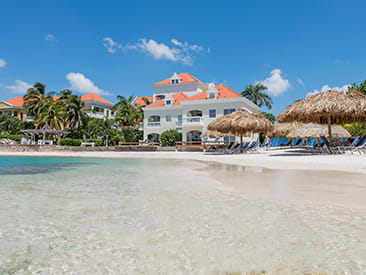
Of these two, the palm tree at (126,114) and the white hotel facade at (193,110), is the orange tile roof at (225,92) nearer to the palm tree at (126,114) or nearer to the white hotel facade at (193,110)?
the white hotel facade at (193,110)

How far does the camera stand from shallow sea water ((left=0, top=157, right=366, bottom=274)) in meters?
2.21

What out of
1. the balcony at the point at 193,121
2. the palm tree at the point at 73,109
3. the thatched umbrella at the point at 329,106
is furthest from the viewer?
the palm tree at the point at 73,109

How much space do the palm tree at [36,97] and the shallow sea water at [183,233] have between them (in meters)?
36.0

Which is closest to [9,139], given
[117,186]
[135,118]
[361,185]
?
[135,118]

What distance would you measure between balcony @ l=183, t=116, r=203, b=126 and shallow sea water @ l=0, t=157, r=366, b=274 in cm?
2441

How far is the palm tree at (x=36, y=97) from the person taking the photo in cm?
3675

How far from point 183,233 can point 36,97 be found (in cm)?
4063

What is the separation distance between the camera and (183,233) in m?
2.95

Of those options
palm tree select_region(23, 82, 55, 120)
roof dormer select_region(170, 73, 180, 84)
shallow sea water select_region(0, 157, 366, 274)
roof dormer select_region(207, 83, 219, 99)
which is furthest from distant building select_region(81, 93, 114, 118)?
shallow sea water select_region(0, 157, 366, 274)

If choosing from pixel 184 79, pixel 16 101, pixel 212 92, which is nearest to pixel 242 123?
pixel 212 92

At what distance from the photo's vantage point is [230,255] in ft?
7.85

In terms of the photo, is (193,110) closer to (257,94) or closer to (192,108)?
(192,108)

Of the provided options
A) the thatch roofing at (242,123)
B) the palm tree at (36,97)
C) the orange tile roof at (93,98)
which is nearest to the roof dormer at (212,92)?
the thatch roofing at (242,123)

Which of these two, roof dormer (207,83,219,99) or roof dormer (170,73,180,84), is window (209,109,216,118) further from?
roof dormer (170,73,180,84)
